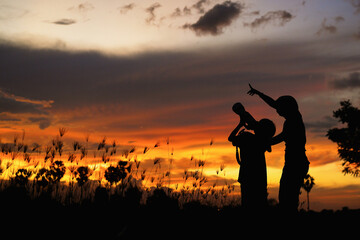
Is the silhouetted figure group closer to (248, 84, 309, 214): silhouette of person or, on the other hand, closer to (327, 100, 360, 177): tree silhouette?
(248, 84, 309, 214): silhouette of person

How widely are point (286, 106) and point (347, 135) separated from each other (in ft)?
81.3

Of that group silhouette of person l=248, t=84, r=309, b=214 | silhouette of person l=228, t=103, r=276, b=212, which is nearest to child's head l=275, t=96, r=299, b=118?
silhouette of person l=248, t=84, r=309, b=214

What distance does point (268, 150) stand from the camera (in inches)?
291

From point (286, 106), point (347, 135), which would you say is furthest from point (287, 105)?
point (347, 135)

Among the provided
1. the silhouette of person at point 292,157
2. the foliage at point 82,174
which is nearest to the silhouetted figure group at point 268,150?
the silhouette of person at point 292,157

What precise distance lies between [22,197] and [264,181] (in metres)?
4.85

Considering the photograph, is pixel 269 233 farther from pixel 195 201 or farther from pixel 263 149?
pixel 195 201

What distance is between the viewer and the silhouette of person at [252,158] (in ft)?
23.9

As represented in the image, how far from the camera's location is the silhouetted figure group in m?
6.71

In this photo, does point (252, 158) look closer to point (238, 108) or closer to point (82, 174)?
point (238, 108)

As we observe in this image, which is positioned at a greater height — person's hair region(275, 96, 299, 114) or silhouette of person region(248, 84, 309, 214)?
person's hair region(275, 96, 299, 114)

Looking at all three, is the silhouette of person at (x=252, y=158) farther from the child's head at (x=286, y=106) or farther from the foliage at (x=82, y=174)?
the foliage at (x=82, y=174)

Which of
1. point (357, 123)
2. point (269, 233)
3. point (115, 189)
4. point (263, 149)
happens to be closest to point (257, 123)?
point (263, 149)

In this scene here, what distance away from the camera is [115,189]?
30.2 ft
